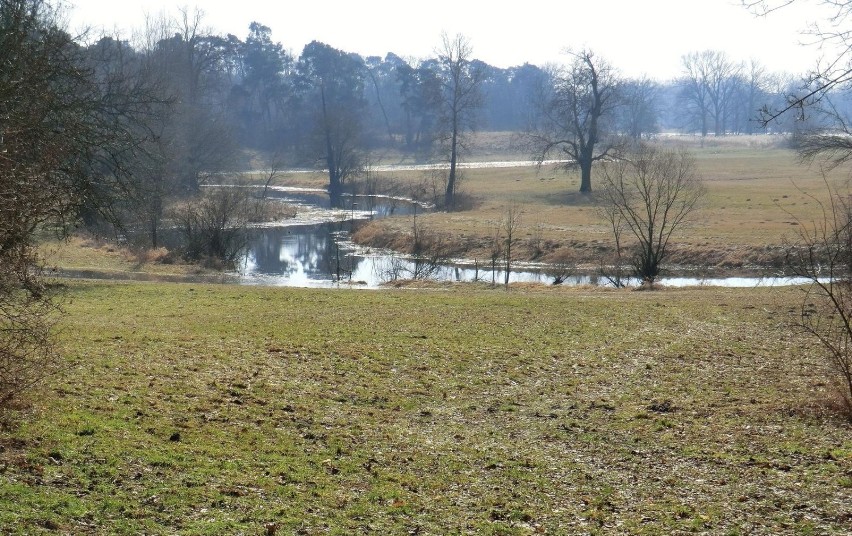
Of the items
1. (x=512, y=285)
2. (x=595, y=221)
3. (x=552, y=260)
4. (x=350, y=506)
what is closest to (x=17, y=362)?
(x=350, y=506)

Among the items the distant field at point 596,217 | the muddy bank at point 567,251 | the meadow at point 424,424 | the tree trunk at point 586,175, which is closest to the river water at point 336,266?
the muddy bank at point 567,251

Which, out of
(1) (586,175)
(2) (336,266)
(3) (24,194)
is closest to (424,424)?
(3) (24,194)

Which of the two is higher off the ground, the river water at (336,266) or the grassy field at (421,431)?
the grassy field at (421,431)

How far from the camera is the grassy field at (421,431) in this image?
303 inches

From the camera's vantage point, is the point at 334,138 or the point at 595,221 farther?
the point at 334,138

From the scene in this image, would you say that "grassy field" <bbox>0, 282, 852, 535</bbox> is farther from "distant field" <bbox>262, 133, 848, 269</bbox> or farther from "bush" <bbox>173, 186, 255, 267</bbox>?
"bush" <bbox>173, 186, 255, 267</bbox>

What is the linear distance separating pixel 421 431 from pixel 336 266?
1179 inches

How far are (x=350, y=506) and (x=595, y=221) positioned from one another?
147 feet

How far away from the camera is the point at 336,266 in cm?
4078

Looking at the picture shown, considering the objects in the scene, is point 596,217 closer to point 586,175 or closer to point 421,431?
point 586,175

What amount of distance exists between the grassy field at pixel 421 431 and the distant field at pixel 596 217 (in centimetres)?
1119

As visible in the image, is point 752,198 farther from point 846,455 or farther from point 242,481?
point 242,481

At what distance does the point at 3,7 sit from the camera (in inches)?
731

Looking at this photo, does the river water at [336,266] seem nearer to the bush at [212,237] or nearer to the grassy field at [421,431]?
the bush at [212,237]
